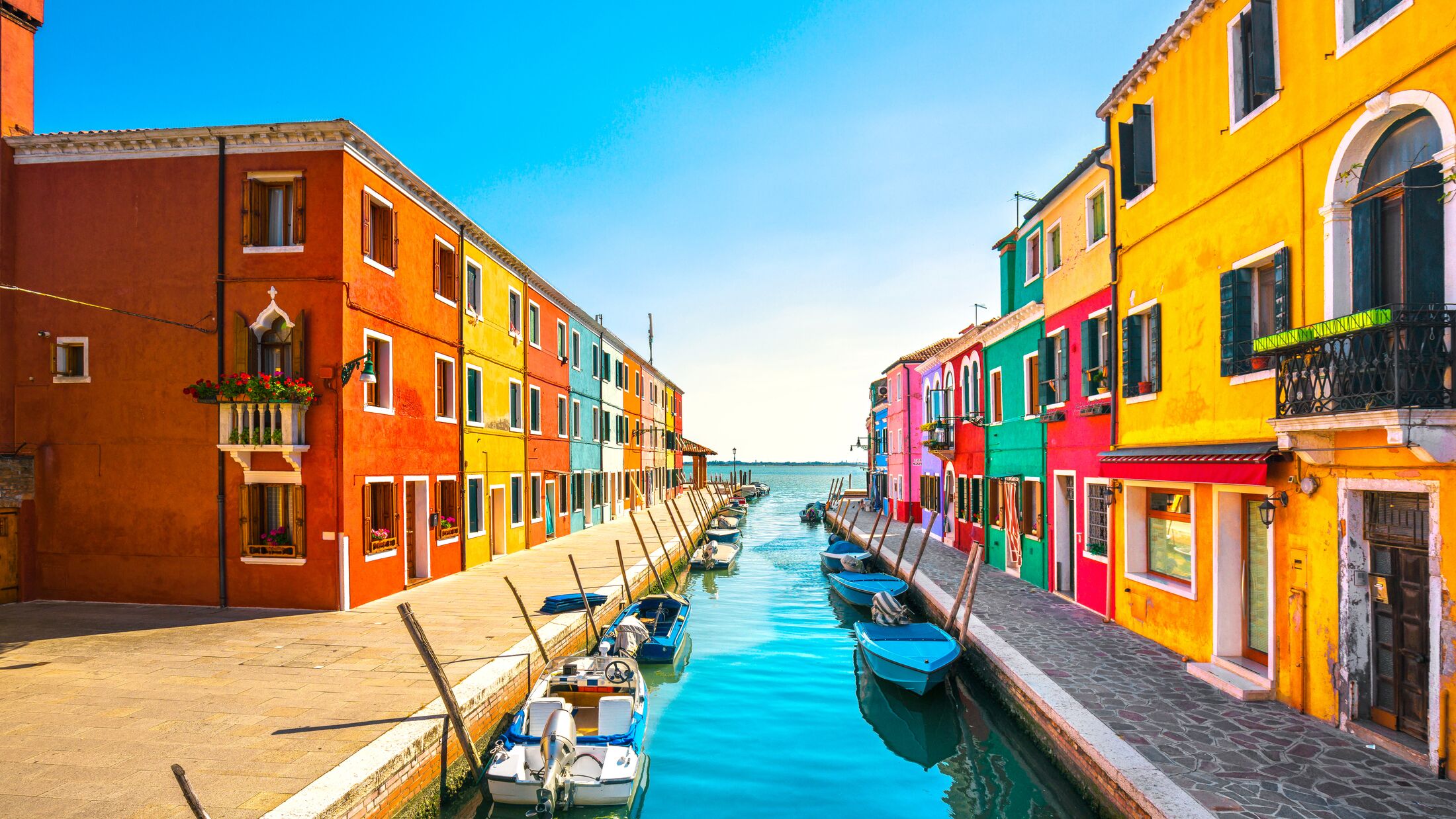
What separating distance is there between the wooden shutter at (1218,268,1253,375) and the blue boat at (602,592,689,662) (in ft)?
33.1

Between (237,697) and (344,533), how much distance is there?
17.7 ft

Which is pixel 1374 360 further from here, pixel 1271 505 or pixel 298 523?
pixel 298 523

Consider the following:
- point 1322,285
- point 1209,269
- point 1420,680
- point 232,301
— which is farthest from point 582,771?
point 232,301

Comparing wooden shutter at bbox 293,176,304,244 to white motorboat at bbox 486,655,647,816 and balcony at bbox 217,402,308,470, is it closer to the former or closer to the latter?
balcony at bbox 217,402,308,470

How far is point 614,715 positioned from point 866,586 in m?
11.8

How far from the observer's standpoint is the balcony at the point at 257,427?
13750 millimetres

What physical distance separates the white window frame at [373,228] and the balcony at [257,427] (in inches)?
133

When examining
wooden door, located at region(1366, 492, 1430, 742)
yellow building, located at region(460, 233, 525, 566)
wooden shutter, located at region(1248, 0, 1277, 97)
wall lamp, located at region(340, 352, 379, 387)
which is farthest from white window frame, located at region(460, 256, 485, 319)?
wooden door, located at region(1366, 492, 1430, 742)

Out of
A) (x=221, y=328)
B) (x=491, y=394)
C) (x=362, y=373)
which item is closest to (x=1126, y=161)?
(x=362, y=373)

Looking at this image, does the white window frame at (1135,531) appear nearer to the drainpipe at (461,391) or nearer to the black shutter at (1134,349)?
the black shutter at (1134,349)

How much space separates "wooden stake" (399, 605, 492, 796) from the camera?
8.23 m

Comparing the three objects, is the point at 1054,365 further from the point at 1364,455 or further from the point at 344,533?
the point at 344,533

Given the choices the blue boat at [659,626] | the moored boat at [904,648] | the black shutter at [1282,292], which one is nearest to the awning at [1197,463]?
the black shutter at [1282,292]

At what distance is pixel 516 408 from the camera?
81.9ft
